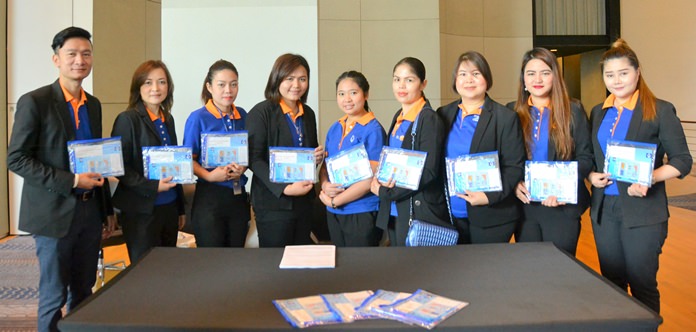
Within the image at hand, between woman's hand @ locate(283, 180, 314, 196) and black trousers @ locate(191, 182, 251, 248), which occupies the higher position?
woman's hand @ locate(283, 180, 314, 196)

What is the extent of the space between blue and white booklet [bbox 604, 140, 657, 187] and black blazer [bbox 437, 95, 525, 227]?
1.25 ft

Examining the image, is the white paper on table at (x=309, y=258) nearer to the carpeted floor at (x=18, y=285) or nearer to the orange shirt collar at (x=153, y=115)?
the orange shirt collar at (x=153, y=115)

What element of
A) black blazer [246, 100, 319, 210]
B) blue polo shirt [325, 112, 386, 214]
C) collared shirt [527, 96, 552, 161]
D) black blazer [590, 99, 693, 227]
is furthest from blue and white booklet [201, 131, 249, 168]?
black blazer [590, 99, 693, 227]

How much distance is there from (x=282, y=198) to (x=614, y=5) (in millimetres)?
10752

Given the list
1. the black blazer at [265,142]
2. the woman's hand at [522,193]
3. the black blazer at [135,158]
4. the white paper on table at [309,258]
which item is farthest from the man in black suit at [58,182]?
the woman's hand at [522,193]

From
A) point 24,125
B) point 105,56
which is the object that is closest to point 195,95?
point 105,56

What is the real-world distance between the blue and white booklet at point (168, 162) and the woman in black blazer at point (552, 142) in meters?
1.62

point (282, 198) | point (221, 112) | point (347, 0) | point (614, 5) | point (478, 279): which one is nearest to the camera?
point (478, 279)

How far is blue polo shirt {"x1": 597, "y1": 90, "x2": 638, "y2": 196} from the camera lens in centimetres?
248

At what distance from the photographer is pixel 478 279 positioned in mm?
1709

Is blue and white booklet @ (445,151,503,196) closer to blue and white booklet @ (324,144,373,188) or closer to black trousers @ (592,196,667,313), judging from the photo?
blue and white booklet @ (324,144,373,188)

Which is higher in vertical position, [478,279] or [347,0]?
[347,0]

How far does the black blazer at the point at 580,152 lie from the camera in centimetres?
253

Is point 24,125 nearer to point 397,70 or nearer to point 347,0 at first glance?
point 397,70
